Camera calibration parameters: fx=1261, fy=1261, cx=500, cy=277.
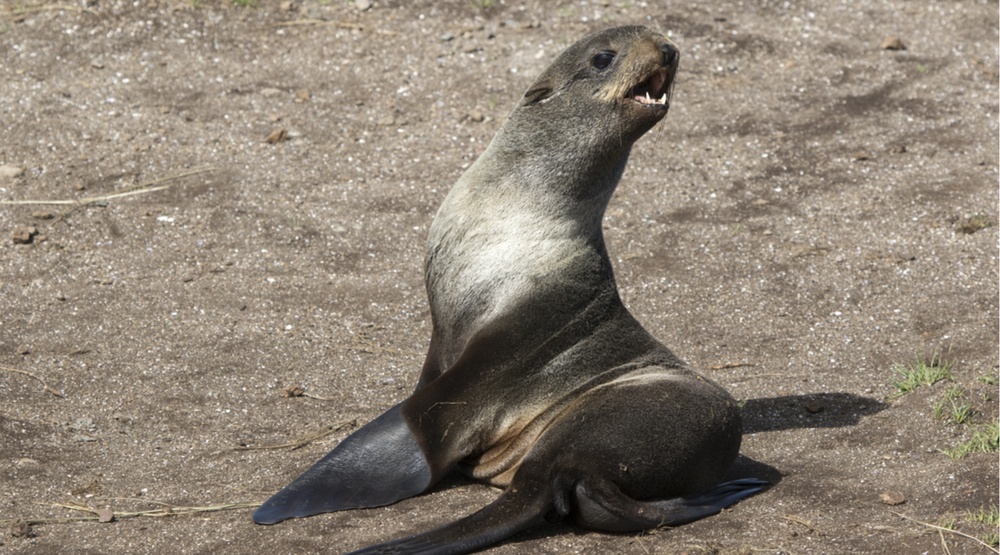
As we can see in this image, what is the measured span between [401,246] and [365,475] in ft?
11.4

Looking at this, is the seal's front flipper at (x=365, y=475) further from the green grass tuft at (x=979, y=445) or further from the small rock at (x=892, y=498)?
the green grass tuft at (x=979, y=445)

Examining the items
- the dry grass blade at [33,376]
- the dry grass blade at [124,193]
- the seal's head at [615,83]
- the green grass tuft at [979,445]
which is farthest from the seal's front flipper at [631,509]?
the dry grass blade at [124,193]

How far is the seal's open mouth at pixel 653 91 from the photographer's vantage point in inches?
227

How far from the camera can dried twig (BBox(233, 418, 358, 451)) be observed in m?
6.04

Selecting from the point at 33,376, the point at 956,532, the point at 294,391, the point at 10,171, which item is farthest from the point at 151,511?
the point at 10,171

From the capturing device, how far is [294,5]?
437 inches

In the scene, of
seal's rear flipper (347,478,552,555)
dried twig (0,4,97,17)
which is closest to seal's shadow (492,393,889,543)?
seal's rear flipper (347,478,552,555)

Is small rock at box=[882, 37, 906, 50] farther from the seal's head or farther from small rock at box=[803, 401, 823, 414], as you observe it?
the seal's head

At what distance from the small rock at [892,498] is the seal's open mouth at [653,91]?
76.3 inches

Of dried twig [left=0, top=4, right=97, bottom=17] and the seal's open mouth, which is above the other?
the seal's open mouth

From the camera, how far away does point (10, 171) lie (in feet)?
29.8

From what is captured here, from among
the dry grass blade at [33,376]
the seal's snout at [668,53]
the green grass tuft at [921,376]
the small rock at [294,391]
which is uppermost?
the seal's snout at [668,53]

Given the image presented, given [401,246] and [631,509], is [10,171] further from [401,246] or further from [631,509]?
[631,509]

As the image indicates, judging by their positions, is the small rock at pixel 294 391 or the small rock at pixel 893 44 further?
the small rock at pixel 893 44
